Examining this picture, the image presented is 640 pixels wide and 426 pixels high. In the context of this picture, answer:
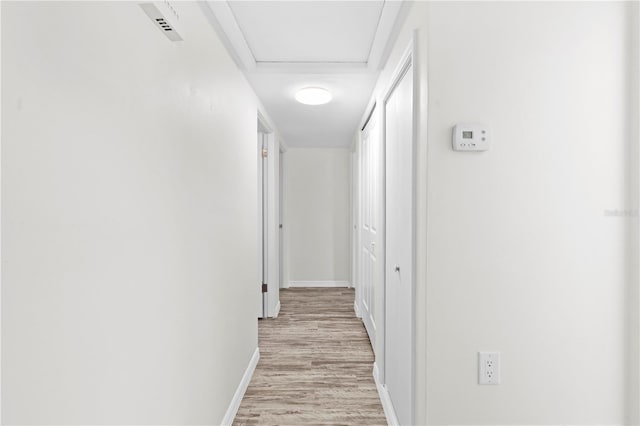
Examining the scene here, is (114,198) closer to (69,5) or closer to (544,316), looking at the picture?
(69,5)

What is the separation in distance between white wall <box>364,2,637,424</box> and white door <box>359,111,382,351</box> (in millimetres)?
1444

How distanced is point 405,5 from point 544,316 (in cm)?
148

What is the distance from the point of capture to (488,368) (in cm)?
140

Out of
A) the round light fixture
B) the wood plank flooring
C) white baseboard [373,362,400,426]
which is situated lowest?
the wood plank flooring

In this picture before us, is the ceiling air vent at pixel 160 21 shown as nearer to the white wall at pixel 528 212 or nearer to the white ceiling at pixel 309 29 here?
the white ceiling at pixel 309 29

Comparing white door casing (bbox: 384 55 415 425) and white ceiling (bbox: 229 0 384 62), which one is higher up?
white ceiling (bbox: 229 0 384 62)

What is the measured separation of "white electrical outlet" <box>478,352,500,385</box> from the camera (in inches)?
54.9

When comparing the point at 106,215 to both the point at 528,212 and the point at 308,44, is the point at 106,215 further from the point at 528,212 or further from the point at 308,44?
the point at 308,44

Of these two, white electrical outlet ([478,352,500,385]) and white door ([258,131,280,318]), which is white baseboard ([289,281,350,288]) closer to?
white door ([258,131,280,318])

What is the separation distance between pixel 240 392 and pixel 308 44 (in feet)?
7.23

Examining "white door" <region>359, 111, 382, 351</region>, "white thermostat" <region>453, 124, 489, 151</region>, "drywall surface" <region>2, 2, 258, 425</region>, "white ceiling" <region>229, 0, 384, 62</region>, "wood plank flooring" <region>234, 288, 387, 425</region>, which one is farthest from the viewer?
"white door" <region>359, 111, 382, 351</region>

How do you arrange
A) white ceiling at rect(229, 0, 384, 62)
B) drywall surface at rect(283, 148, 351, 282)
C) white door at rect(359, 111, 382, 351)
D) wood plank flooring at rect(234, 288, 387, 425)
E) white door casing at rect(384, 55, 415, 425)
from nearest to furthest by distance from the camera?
Answer: white door casing at rect(384, 55, 415, 425) → white ceiling at rect(229, 0, 384, 62) → wood plank flooring at rect(234, 288, 387, 425) → white door at rect(359, 111, 382, 351) → drywall surface at rect(283, 148, 351, 282)

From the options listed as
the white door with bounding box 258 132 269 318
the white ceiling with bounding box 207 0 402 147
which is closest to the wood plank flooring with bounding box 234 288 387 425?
the white door with bounding box 258 132 269 318

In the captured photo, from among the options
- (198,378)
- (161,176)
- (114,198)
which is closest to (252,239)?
(198,378)
